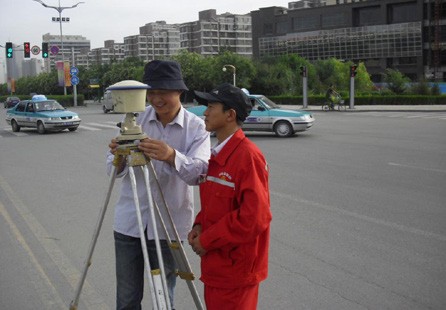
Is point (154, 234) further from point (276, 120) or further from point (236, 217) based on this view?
point (276, 120)

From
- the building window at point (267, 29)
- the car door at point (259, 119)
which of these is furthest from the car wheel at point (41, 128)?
the building window at point (267, 29)

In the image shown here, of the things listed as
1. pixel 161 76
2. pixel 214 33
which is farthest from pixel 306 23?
pixel 161 76

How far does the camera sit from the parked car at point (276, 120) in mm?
18000

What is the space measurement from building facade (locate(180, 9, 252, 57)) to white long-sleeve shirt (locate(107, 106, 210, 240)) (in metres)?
148

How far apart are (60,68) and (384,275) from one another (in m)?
61.9

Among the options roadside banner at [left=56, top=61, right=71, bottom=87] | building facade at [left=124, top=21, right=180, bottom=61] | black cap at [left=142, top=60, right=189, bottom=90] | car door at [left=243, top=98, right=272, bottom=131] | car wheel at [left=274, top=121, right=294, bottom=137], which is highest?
building facade at [left=124, top=21, right=180, bottom=61]

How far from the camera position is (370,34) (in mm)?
89000

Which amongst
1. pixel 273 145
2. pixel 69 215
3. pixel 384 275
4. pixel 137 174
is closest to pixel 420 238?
pixel 384 275

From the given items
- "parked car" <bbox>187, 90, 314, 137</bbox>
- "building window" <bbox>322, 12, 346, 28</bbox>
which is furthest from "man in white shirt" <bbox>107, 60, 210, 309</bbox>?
"building window" <bbox>322, 12, 346, 28</bbox>

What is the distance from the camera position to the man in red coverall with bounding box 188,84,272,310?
8.36 ft

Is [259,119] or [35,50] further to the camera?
[35,50]

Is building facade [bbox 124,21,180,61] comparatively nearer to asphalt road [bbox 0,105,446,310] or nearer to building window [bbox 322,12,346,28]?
building window [bbox 322,12,346,28]

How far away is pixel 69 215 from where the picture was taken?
745 centimetres

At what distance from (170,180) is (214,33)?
→ 15652 cm
